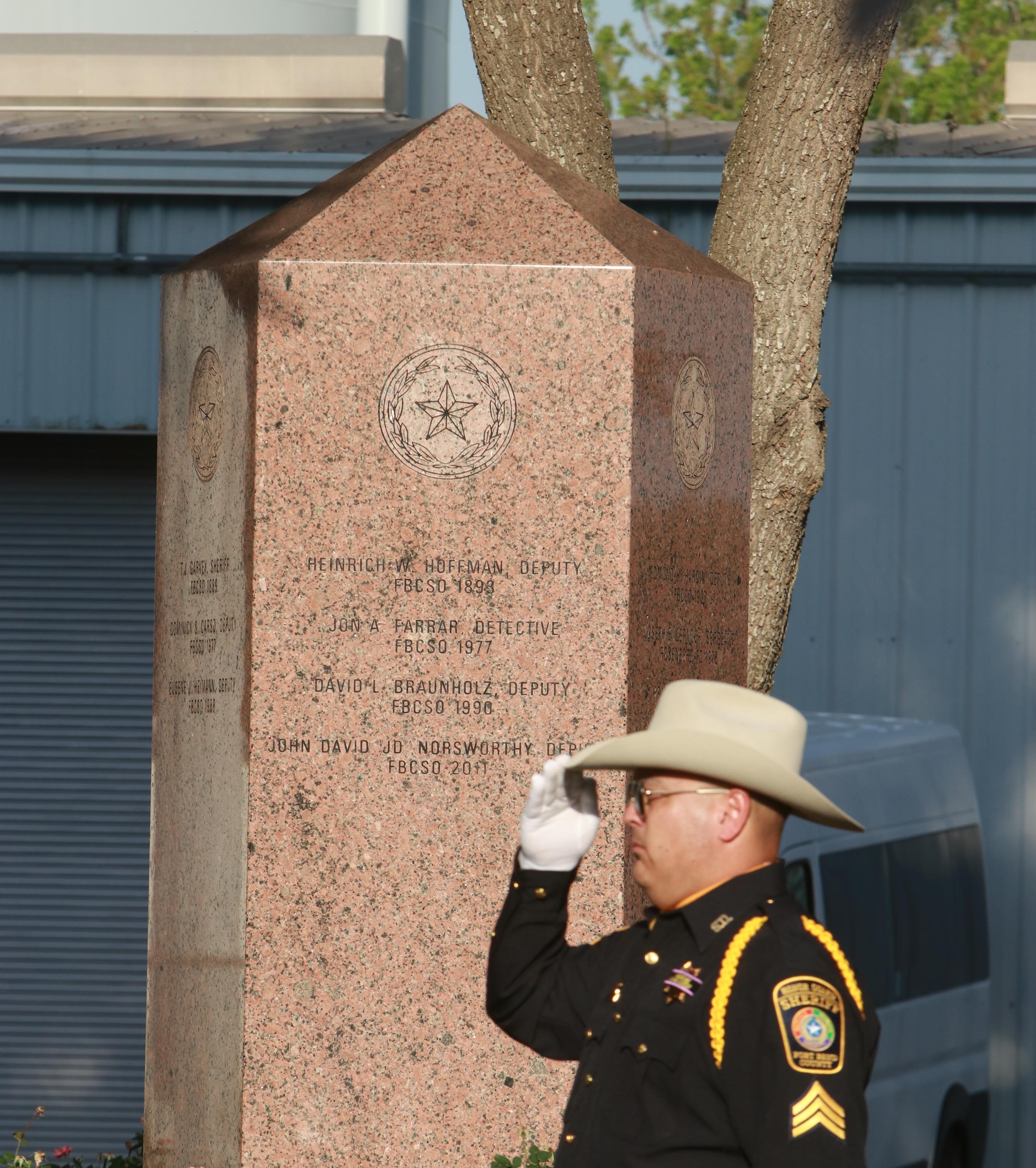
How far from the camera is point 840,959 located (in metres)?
2.54

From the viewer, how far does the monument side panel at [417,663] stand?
4.27 meters

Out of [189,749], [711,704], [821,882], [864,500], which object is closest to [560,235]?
[189,749]

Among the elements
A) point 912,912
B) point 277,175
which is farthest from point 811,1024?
point 277,175

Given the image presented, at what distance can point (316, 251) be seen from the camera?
14.5 ft

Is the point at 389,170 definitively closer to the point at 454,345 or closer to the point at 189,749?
the point at 454,345

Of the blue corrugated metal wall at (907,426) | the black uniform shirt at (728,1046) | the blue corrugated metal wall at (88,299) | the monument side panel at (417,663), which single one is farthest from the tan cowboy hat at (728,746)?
the blue corrugated metal wall at (88,299)

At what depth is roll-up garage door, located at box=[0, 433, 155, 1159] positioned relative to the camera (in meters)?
9.84

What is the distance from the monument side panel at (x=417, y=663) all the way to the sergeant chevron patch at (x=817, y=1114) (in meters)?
1.94

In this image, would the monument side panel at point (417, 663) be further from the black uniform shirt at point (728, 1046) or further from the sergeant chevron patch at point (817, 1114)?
the sergeant chevron patch at point (817, 1114)

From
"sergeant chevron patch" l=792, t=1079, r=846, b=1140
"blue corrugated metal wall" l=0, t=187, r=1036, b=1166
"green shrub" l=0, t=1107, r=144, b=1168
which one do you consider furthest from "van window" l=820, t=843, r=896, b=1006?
"sergeant chevron patch" l=792, t=1079, r=846, b=1140

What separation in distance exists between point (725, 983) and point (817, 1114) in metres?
0.25

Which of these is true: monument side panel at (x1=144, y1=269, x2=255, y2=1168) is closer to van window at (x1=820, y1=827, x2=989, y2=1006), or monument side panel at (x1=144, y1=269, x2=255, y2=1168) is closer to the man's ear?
the man's ear

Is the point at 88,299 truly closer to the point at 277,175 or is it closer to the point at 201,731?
the point at 277,175

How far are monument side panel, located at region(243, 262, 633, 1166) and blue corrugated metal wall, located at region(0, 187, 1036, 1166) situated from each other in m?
5.42
